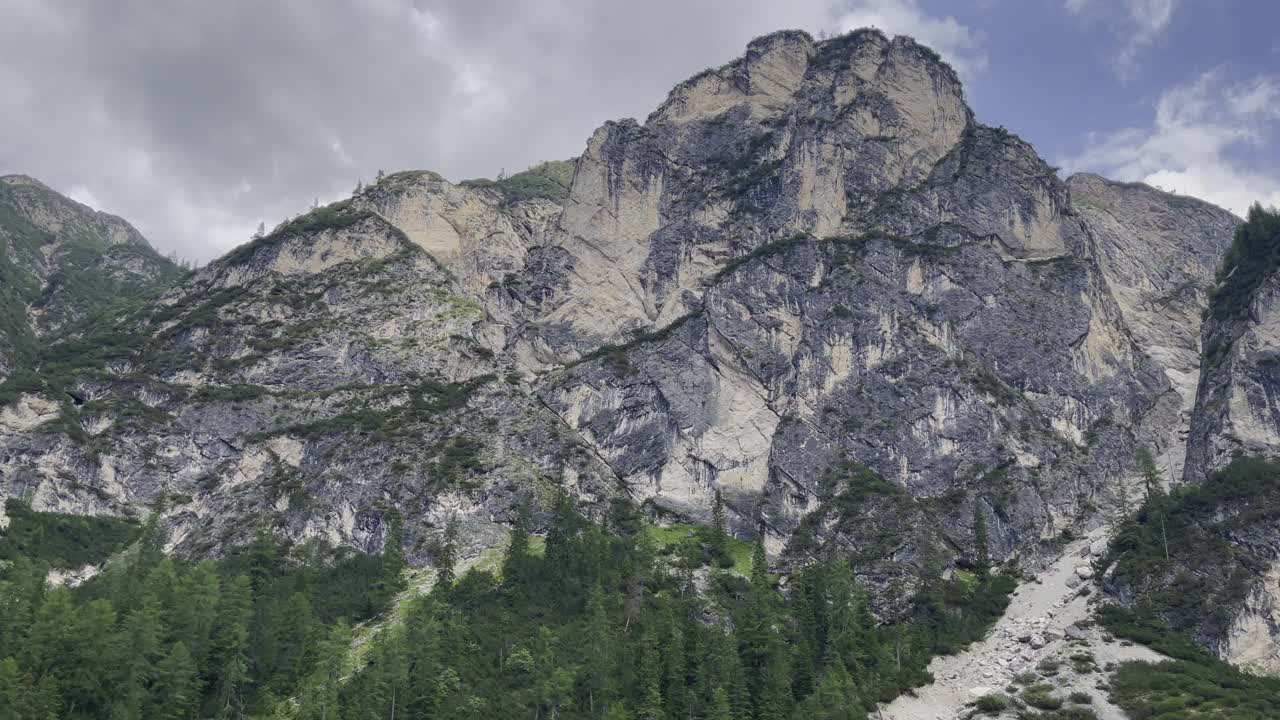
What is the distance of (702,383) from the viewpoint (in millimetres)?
169250

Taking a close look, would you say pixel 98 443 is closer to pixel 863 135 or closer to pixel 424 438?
pixel 424 438

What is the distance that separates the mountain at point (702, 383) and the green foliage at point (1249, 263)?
23.6 feet

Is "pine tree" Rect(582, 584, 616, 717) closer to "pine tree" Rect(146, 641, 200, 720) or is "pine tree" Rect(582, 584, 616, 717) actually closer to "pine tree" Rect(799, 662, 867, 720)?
"pine tree" Rect(799, 662, 867, 720)

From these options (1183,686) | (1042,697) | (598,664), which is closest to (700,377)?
(598,664)

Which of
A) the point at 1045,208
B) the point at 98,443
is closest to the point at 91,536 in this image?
the point at 98,443

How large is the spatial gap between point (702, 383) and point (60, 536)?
10241 centimetres

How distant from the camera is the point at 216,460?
6166 inches

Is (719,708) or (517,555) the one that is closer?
(719,708)

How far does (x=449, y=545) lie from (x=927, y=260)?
10080 cm

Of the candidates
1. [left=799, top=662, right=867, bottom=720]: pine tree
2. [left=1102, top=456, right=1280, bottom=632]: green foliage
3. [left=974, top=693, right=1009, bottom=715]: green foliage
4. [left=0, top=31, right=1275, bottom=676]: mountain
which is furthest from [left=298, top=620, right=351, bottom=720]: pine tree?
[left=1102, top=456, right=1280, bottom=632]: green foliage

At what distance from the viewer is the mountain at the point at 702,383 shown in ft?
475

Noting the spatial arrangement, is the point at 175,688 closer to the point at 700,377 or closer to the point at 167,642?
the point at 167,642

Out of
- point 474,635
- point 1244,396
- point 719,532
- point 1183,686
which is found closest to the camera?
point 1183,686

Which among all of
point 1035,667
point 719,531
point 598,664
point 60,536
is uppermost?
point 719,531
